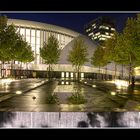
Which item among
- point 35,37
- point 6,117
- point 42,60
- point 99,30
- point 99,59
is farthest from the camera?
point 99,30

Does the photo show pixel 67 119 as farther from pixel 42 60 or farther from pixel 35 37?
pixel 35 37

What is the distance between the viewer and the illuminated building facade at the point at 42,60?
3145 inches

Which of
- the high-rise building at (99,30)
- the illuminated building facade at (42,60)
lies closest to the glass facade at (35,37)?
the illuminated building facade at (42,60)

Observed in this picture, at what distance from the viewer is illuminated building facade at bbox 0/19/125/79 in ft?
262

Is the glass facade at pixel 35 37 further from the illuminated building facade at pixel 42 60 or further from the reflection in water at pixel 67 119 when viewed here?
the reflection in water at pixel 67 119

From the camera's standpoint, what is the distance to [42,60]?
9425cm

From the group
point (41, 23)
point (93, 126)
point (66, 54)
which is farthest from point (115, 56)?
→ point (41, 23)

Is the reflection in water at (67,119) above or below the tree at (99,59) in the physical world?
below

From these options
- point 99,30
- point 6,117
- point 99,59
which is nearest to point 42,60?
point 99,59

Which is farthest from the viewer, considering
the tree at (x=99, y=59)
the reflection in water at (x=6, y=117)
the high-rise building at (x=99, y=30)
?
the high-rise building at (x=99, y=30)
